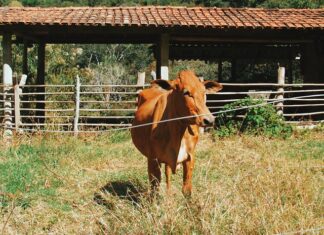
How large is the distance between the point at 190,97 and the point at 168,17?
7730 millimetres

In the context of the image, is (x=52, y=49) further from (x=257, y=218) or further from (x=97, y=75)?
(x=257, y=218)

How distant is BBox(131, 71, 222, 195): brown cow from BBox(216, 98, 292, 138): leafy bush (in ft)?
17.4

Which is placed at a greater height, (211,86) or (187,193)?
(211,86)

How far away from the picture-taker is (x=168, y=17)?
36.9ft

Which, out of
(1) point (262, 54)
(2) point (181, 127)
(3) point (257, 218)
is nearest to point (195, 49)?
(1) point (262, 54)

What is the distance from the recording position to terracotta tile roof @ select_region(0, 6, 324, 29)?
1060cm

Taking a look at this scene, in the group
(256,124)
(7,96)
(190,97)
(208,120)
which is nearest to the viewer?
(208,120)

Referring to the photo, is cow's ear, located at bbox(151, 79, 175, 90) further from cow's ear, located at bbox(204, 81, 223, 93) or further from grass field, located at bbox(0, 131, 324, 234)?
grass field, located at bbox(0, 131, 324, 234)

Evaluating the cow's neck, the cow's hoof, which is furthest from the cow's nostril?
the cow's hoof

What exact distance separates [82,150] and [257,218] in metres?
5.47

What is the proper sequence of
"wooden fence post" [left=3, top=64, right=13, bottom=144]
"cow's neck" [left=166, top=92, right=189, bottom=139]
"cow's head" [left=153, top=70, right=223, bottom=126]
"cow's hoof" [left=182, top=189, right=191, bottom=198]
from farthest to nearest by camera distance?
"wooden fence post" [left=3, top=64, right=13, bottom=144], "cow's neck" [left=166, top=92, right=189, bottom=139], "cow's hoof" [left=182, top=189, right=191, bottom=198], "cow's head" [left=153, top=70, right=223, bottom=126]

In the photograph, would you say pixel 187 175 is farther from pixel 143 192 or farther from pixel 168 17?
pixel 168 17

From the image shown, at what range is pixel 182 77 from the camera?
4043mm

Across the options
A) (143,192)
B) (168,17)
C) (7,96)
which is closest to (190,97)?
(143,192)
